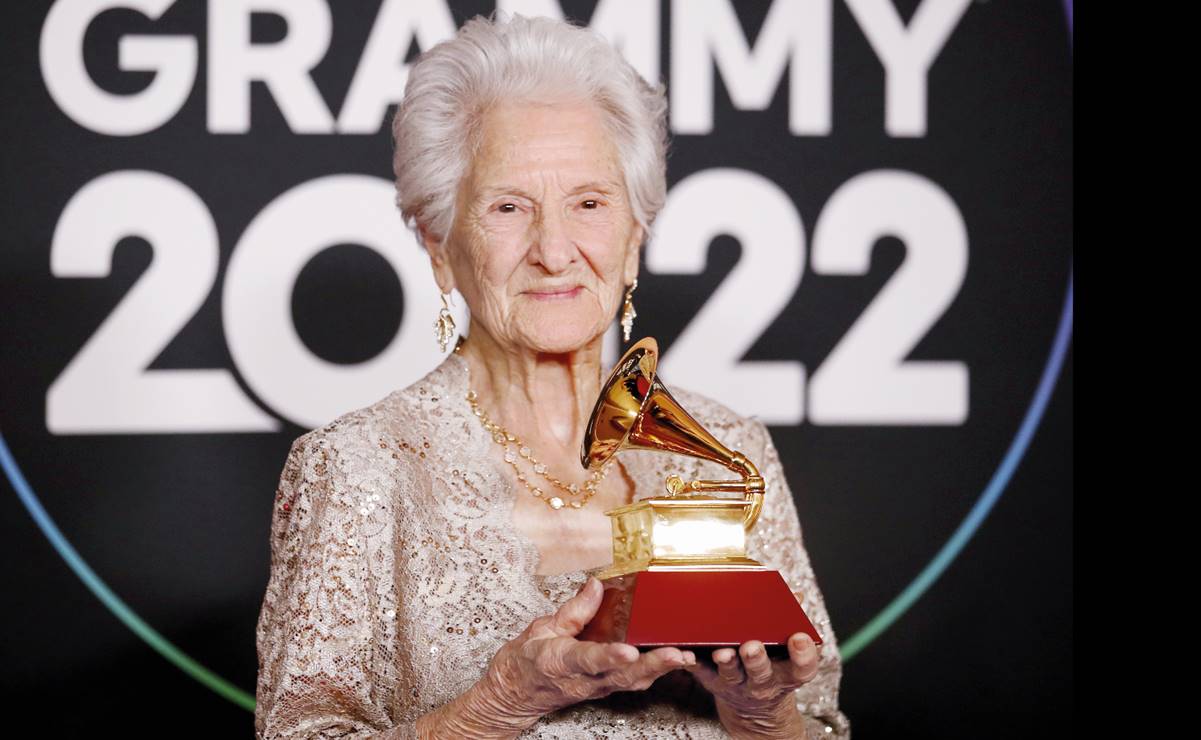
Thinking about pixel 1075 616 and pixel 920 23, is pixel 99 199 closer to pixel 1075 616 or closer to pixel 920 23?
pixel 920 23

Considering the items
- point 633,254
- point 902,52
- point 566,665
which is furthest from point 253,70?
point 566,665

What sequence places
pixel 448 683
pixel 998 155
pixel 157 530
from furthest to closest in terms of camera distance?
pixel 998 155 → pixel 157 530 → pixel 448 683

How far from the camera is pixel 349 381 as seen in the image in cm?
401

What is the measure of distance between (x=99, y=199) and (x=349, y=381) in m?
0.80

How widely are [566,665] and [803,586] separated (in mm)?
822

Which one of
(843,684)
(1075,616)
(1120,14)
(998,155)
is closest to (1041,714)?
(1075,616)

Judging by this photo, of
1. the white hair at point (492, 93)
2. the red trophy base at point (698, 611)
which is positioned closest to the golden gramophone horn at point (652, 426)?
the red trophy base at point (698, 611)

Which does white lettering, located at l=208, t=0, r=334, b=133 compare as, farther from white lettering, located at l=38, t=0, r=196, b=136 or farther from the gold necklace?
the gold necklace

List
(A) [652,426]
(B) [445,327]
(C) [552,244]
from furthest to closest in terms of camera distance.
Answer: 1. (B) [445,327]
2. (C) [552,244]
3. (A) [652,426]

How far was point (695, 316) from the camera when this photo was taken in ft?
13.5

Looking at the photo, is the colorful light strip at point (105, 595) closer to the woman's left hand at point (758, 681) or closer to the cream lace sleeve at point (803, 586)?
the cream lace sleeve at point (803, 586)

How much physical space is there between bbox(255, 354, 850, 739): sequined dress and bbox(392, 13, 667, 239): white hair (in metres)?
0.43

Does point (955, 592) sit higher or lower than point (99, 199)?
lower

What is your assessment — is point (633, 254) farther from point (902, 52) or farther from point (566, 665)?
point (902, 52)
